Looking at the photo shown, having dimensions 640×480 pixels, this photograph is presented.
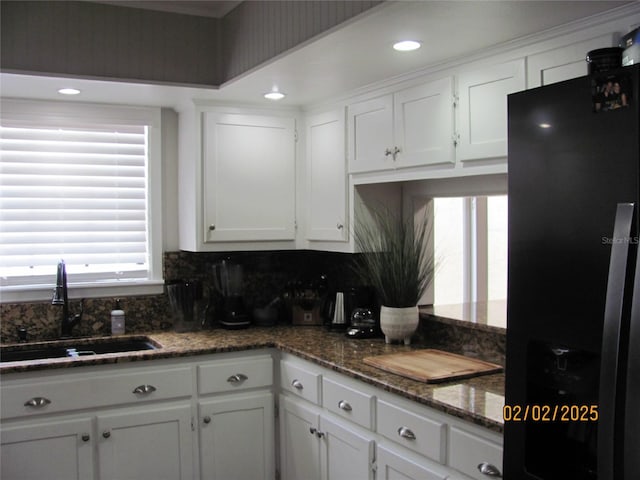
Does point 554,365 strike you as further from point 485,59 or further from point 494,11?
point 485,59

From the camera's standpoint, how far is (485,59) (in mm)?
2516

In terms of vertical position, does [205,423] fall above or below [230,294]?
below

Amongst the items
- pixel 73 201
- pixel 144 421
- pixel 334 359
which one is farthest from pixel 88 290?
pixel 334 359

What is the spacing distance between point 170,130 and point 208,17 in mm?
767

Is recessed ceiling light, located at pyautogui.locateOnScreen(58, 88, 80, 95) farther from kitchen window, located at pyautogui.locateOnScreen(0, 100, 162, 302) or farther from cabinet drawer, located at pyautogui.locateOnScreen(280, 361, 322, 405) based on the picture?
cabinet drawer, located at pyautogui.locateOnScreen(280, 361, 322, 405)

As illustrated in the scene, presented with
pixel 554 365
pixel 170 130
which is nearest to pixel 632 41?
pixel 554 365

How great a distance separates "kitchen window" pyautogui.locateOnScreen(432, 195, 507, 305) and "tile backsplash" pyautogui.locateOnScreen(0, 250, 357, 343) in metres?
0.68

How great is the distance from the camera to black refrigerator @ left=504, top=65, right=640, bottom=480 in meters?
1.42

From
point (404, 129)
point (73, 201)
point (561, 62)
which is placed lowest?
point (73, 201)

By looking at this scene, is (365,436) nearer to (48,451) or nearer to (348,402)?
(348,402)

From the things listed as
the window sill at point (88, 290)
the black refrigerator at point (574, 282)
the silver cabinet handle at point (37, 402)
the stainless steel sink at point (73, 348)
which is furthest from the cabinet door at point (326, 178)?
the black refrigerator at point (574, 282)

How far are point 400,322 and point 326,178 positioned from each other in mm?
917

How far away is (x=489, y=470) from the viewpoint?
2.03 metres

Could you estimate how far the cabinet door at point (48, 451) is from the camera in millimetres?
2824
